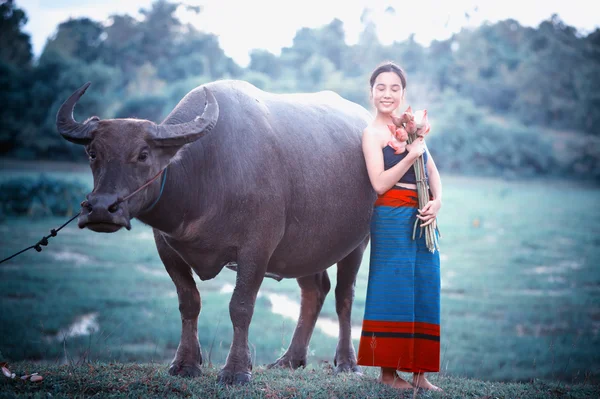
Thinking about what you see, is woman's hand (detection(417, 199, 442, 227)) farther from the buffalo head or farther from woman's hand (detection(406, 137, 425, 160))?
the buffalo head

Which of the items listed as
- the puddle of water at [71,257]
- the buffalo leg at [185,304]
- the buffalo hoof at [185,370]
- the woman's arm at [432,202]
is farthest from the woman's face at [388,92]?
the puddle of water at [71,257]

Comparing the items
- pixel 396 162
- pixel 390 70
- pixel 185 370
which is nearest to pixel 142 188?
pixel 185 370

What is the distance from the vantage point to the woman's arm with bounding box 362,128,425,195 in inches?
173

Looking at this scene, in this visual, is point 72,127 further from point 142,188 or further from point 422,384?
point 422,384

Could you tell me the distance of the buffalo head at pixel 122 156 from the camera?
3.68 m

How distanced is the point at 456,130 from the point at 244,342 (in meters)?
31.0

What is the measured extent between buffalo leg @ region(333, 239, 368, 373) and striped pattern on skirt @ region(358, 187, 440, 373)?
1.19m

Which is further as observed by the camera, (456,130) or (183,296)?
(456,130)

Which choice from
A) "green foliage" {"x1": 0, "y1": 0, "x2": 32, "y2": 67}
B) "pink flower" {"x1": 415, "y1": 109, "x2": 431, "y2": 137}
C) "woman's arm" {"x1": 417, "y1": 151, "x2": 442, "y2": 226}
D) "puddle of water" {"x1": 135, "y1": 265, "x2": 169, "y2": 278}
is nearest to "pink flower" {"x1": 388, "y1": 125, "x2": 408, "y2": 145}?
"pink flower" {"x1": 415, "y1": 109, "x2": 431, "y2": 137}

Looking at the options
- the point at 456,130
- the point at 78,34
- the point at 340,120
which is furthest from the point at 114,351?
the point at 78,34

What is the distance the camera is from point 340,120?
575cm

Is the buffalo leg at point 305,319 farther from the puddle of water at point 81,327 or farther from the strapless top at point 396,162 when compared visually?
the puddle of water at point 81,327

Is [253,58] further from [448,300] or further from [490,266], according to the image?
[448,300]

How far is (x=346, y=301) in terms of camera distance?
19.1 ft
